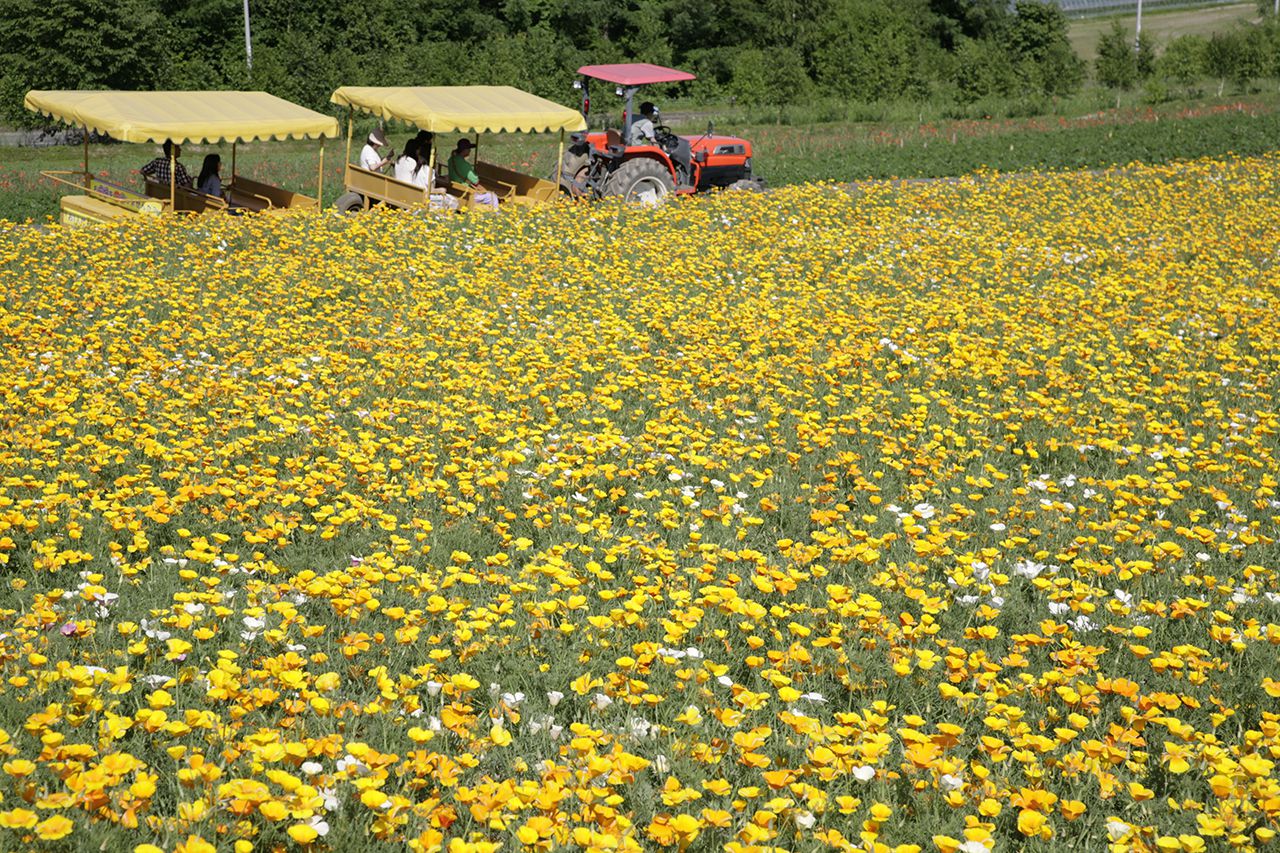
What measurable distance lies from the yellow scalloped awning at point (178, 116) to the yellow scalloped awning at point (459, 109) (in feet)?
2.18

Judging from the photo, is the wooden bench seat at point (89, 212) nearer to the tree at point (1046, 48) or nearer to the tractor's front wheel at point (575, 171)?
the tractor's front wheel at point (575, 171)

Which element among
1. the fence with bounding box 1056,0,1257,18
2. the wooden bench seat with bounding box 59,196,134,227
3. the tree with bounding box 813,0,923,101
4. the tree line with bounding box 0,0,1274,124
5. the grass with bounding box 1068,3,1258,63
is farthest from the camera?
the fence with bounding box 1056,0,1257,18

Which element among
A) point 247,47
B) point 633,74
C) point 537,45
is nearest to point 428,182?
point 633,74

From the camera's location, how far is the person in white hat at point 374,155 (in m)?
15.0

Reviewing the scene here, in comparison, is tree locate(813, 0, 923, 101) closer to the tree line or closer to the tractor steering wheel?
the tree line

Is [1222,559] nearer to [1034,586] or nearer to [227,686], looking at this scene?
[1034,586]

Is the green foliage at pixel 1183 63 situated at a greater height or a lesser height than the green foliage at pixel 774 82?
greater

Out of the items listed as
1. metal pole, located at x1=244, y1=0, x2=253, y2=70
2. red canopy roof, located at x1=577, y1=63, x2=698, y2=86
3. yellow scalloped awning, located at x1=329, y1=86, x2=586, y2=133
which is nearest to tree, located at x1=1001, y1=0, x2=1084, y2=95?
metal pole, located at x1=244, y1=0, x2=253, y2=70

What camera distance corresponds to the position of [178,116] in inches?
523

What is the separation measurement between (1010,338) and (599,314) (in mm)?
3161

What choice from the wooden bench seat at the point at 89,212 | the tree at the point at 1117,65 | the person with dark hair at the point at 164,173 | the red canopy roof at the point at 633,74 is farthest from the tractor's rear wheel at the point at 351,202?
the tree at the point at 1117,65

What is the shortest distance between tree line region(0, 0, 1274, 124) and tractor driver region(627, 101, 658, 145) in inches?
1007

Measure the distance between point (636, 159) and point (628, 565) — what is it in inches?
469

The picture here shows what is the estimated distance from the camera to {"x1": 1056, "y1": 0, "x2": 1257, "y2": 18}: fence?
99.8 m
